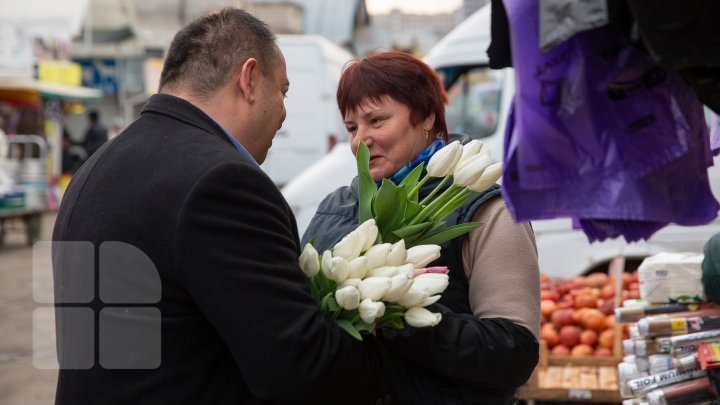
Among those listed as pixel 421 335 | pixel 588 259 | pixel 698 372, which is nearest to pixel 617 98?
pixel 421 335

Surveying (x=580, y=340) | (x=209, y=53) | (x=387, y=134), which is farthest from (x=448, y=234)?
(x=580, y=340)

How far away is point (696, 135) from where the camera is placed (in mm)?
1460

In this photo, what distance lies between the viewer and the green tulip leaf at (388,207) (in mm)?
2105

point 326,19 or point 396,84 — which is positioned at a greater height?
point 396,84

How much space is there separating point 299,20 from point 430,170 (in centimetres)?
3946

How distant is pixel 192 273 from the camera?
5.63 ft

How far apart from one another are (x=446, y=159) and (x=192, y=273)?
0.72 m

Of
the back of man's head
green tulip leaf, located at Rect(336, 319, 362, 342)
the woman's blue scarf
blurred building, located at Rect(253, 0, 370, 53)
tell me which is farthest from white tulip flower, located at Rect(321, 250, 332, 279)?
blurred building, located at Rect(253, 0, 370, 53)

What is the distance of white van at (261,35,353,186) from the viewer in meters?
12.2

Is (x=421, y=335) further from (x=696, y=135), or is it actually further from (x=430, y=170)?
(x=696, y=135)

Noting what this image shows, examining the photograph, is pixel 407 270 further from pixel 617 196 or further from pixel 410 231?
pixel 617 196

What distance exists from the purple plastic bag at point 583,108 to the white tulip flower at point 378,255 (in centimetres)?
63

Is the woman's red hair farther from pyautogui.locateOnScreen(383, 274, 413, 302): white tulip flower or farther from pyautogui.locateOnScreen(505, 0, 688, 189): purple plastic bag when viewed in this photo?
pyautogui.locateOnScreen(505, 0, 688, 189): purple plastic bag

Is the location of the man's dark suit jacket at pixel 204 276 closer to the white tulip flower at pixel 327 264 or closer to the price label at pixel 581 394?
the white tulip flower at pixel 327 264
